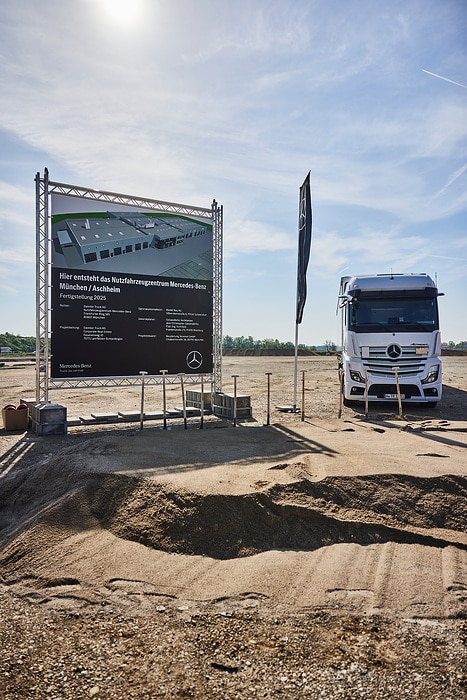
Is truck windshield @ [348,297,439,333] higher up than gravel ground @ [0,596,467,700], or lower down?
higher up

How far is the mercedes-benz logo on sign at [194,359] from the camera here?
498 inches

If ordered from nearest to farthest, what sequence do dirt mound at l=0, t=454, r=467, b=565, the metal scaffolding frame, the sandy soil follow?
the sandy soil, dirt mound at l=0, t=454, r=467, b=565, the metal scaffolding frame

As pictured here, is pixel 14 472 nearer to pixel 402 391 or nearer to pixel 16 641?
pixel 16 641

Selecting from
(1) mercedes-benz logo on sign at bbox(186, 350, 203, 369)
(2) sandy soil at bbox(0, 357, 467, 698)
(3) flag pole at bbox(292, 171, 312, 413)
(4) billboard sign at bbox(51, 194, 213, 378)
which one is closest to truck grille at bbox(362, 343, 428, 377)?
(3) flag pole at bbox(292, 171, 312, 413)

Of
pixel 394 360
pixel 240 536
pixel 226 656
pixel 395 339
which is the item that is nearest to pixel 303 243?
pixel 395 339

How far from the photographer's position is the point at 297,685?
302cm

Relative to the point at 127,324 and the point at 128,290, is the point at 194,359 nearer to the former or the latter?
the point at 127,324

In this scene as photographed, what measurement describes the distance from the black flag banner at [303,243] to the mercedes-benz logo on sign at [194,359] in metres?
2.61

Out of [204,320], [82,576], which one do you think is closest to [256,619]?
[82,576]

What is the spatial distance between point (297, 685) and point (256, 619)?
0.80 metres

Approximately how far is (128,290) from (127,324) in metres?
0.79

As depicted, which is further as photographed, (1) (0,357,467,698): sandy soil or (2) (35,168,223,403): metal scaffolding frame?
(2) (35,168,223,403): metal scaffolding frame

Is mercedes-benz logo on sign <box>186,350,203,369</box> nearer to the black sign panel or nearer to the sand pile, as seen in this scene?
the black sign panel

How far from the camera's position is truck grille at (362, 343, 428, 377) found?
532 inches
